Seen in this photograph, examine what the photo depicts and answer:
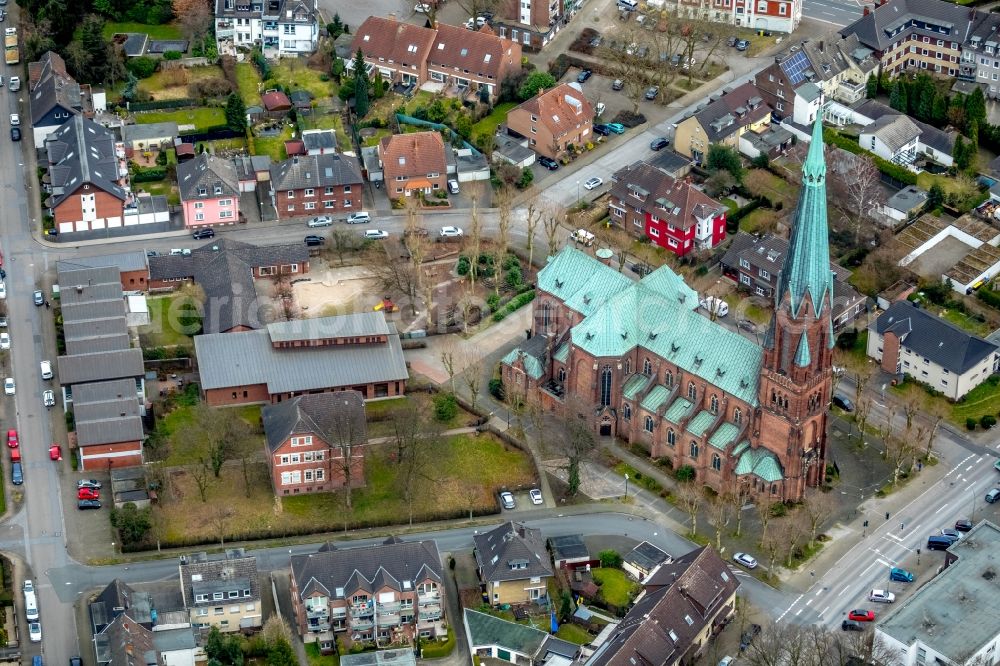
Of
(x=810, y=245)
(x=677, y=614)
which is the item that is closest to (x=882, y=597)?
(x=677, y=614)

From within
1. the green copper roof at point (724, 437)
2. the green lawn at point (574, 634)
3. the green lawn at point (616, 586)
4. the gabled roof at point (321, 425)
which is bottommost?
the green lawn at point (574, 634)

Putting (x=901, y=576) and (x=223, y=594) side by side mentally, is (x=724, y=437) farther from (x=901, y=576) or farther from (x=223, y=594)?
(x=223, y=594)

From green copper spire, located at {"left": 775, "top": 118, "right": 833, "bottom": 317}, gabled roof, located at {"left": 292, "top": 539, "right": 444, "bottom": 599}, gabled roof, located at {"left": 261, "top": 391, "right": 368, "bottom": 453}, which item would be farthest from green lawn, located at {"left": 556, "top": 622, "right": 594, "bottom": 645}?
green copper spire, located at {"left": 775, "top": 118, "right": 833, "bottom": 317}

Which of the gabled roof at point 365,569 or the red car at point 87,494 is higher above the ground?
the gabled roof at point 365,569

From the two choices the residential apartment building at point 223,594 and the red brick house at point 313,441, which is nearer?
the residential apartment building at point 223,594

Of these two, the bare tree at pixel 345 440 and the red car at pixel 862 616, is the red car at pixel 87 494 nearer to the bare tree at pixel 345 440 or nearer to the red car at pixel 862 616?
the bare tree at pixel 345 440

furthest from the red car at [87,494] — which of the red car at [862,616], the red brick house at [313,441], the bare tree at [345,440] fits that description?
the red car at [862,616]

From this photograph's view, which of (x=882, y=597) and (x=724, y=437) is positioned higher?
(x=724, y=437)
